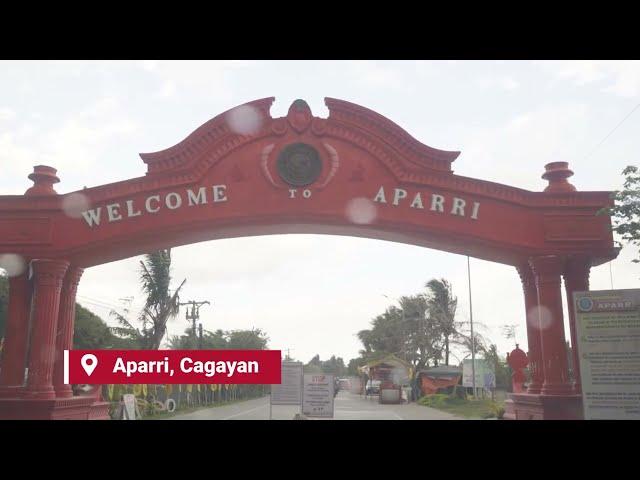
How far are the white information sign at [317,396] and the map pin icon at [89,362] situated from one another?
18.2 feet

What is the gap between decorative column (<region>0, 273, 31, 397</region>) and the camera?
514 inches

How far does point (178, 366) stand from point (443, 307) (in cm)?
4611

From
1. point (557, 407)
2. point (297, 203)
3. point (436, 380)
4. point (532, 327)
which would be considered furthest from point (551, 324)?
point (436, 380)

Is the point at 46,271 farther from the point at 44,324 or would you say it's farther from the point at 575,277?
the point at 575,277

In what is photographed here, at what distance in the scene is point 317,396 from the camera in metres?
16.1

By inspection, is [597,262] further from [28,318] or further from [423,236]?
[28,318]

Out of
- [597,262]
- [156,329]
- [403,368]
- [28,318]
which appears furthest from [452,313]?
[28,318]

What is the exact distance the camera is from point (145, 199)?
46.5 ft

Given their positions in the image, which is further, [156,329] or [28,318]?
[156,329]

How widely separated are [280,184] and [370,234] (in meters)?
2.52

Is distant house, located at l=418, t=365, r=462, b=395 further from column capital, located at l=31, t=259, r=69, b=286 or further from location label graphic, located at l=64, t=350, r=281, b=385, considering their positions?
column capital, located at l=31, t=259, r=69, b=286

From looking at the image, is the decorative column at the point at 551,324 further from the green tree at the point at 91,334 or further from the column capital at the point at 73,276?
the green tree at the point at 91,334

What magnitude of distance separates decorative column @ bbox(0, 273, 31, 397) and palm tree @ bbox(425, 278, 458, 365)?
36.7 meters

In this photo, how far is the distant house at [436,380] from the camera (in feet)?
142
